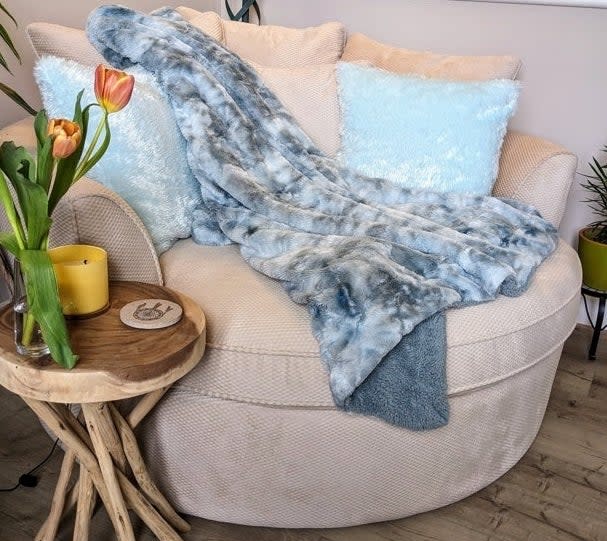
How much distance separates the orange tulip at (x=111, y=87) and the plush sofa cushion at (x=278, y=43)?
108 cm

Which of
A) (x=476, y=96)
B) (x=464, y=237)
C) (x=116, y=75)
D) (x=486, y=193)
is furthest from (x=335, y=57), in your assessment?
(x=116, y=75)

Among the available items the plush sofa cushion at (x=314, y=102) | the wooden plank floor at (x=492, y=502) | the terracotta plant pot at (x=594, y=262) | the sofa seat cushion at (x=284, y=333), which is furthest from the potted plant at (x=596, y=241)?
the plush sofa cushion at (x=314, y=102)

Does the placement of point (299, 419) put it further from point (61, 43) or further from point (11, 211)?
point (61, 43)

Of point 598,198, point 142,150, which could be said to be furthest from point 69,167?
point 598,198

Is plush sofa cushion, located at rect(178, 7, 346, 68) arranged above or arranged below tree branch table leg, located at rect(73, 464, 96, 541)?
above

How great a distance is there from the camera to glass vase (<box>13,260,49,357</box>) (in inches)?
42.5

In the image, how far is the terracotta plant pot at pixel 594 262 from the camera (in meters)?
2.12

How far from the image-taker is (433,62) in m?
2.06

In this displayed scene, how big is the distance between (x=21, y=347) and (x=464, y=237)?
0.99 meters

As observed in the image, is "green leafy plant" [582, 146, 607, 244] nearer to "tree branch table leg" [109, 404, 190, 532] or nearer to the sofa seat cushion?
the sofa seat cushion

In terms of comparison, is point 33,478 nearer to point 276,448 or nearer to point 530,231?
point 276,448

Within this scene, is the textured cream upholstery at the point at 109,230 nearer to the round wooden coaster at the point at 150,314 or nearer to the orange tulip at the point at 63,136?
the round wooden coaster at the point at 150,314

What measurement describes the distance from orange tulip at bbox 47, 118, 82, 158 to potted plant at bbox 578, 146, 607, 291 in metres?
1.65

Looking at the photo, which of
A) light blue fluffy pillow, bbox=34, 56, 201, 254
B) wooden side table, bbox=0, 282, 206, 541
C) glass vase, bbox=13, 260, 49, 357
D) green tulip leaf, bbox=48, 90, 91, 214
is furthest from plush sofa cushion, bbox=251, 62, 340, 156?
glass vase, bbox=13, 260, 49, 357
